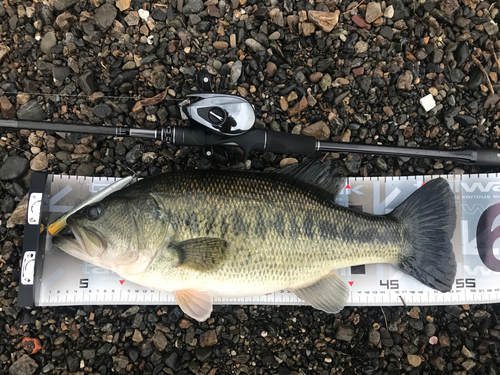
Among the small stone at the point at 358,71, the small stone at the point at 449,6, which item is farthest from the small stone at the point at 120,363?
the small stone at the point at 449,6

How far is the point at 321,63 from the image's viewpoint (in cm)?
281

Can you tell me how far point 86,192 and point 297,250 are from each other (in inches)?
70.6

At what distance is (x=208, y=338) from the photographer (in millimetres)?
2721

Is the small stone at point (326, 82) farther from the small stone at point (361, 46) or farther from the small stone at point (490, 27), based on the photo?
the small stone at point (490, 27)

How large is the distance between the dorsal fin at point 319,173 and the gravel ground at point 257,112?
308 millimetres

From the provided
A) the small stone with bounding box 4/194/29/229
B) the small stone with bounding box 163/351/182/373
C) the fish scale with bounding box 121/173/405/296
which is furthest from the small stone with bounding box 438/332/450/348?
the small stone with bounding box 4/194/29/229

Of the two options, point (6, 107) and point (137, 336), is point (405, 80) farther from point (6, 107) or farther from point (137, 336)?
point (6, 107)

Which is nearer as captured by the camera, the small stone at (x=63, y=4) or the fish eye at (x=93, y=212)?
the fish eye at (x=93, y=212)

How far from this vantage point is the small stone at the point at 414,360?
9.05 feet

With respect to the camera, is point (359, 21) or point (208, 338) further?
point (359, 21)

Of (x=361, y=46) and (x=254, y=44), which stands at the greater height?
(x=361, y=46)

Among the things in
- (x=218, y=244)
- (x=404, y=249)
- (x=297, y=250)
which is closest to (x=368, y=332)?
(x=404, y=249)

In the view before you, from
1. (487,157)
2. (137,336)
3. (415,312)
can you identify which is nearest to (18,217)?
(137,336)

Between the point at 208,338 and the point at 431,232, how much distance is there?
200cm
